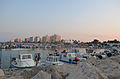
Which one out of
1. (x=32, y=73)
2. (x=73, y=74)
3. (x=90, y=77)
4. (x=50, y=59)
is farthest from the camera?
(x=50, y=59)

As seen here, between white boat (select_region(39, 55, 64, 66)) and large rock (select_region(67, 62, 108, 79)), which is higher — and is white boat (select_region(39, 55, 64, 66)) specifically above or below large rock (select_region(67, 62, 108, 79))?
below

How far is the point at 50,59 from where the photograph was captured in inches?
866

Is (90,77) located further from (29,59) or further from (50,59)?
(50,59)

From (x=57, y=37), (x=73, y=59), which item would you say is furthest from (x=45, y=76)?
(x=57, y=37)

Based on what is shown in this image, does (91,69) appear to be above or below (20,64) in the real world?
above

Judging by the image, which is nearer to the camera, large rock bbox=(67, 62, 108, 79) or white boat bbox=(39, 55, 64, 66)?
large rock bbox=(67, 62, 108, 79)

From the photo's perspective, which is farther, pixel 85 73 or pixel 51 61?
pixel 51 61

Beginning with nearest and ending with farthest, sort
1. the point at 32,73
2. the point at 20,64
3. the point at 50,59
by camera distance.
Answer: the point at 32,73, the point at 20,64, the point at 50,59

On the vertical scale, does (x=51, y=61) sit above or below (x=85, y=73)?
below

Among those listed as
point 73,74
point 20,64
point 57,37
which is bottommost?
point 20,64

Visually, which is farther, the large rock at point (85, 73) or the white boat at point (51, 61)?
the white boat at point (51, 61)

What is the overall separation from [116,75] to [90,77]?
2227mm

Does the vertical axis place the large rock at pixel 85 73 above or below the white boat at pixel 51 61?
above

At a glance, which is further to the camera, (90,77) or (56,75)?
(56,75)
